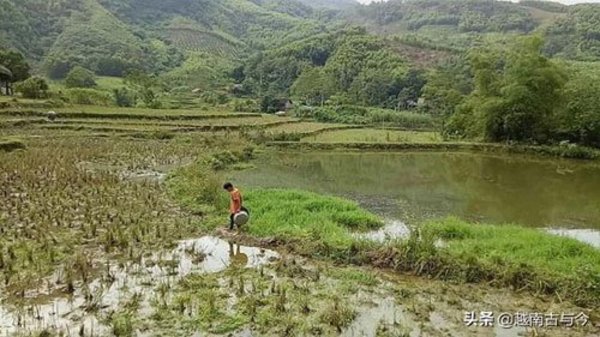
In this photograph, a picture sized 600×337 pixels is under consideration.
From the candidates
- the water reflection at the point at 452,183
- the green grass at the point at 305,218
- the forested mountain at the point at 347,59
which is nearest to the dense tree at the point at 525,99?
the forested mountain at the point at 347,59

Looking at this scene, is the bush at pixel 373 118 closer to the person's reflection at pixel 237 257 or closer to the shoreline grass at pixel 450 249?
the shoreline grass at pixel 450 249

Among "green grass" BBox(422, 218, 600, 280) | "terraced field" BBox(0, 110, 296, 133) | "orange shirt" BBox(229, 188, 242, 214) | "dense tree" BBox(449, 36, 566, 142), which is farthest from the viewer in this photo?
"terraced field" BBox(0, 110, 296, 133)

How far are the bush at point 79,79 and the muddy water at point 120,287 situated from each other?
4601cm

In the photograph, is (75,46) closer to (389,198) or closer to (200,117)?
(200,117)

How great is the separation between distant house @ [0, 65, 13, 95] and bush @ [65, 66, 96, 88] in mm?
11809

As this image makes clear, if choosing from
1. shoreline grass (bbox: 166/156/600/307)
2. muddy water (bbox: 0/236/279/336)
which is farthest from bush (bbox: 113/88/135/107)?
muddy water (bbox: 0/236/279/336)

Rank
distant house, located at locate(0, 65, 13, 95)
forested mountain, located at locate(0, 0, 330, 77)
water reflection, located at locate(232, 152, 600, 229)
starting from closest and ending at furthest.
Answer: water reflection, located at locate(232, 152, 600, 229) → distant house, located at locate(0, 65, 13, 95) → forested mountain, located at locate(0, 0, 330, 77)

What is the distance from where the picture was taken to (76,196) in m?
12.5

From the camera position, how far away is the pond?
540 inches

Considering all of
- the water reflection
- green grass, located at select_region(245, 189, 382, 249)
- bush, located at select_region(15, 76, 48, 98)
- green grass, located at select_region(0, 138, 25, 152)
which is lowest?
the water reflection

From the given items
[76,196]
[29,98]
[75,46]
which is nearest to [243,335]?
[76,196]

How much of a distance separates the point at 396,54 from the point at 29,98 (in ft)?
173

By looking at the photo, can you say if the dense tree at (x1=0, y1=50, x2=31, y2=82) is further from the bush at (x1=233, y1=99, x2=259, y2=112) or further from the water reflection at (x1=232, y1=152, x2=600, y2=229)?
the water reflection at (x1=232, y1=152, x2=600, y2=229)

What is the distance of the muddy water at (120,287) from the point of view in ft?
19.2
